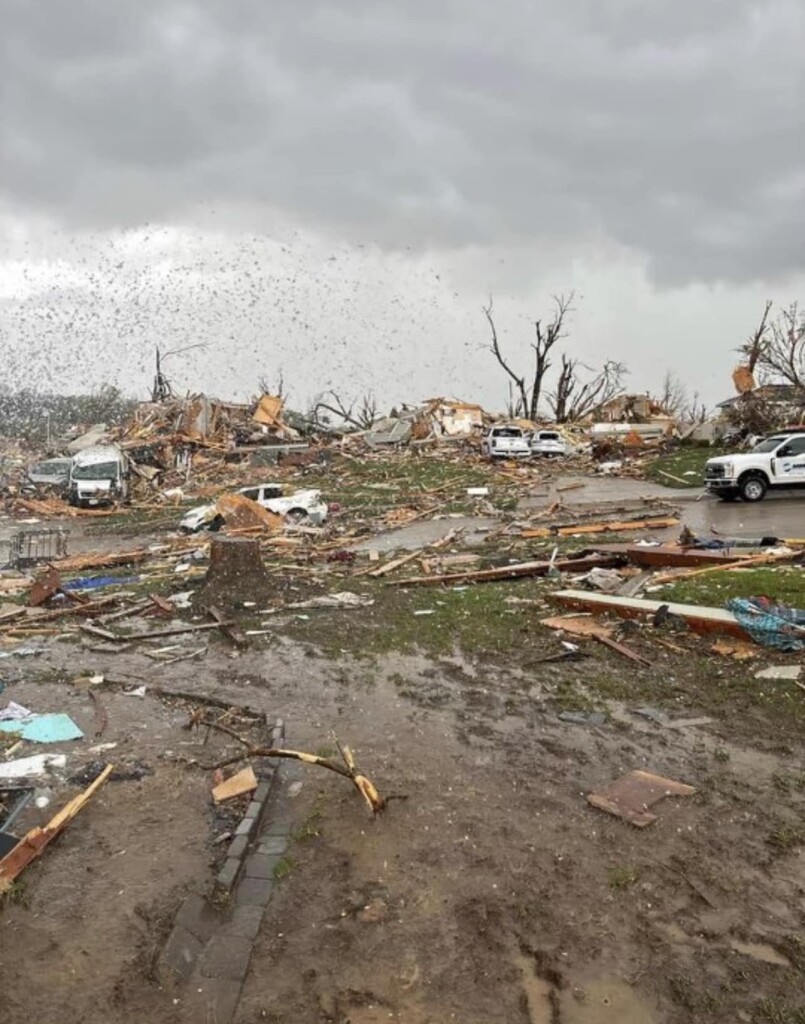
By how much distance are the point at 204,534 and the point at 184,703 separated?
12.5 metres

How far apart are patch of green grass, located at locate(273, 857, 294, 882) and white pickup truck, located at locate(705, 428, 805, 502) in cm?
1995

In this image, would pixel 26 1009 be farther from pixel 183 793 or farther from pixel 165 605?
pixel 165 605

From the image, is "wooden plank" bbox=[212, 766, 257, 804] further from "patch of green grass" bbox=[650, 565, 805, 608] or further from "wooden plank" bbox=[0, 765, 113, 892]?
"patch of green grass" bbox=[650, 565, 805, 608]

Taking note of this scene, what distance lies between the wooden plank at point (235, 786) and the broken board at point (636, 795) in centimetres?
249

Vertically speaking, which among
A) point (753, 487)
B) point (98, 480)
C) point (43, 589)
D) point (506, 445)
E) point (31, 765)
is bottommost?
point (31, 765)

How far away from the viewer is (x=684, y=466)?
98.5ft

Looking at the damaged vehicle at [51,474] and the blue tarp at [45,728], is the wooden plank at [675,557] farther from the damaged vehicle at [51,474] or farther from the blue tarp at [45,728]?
the damaged vehicle at [51,474]

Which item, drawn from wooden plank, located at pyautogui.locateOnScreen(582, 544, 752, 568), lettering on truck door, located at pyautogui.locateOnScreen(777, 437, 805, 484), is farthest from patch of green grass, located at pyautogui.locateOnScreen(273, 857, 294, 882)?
lettering on truck door, located at pyautogui.locateOnScreen(777, 437, 805, 484)

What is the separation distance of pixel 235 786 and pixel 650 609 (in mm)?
6204

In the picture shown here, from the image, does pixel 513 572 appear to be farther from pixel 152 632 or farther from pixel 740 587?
pixel 152 632

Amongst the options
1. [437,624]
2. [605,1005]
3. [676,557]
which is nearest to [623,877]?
[605,1005]

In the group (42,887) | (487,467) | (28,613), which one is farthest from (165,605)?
(487,467)

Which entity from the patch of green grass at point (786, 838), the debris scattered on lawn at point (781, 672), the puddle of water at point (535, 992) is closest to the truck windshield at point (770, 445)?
the debris scattered on lawn at point (781, 672)

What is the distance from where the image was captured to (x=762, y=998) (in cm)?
343
